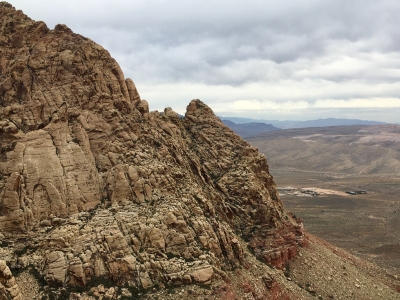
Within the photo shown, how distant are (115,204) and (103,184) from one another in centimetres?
283

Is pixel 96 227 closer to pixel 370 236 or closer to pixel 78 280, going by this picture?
pixel 78 280

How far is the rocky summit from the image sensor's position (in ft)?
124

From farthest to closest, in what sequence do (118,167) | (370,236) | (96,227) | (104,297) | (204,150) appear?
(370,236) → (204,150) → (118,167) → (96,227) → (104,297)

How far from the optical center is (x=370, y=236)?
112625 mm

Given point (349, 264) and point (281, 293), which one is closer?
point (281, 293)

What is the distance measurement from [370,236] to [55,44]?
320 feet

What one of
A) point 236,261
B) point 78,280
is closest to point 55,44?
point 78,280

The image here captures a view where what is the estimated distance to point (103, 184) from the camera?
43250mm

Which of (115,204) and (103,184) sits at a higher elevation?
(103,184)

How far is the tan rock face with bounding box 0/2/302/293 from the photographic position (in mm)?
38438

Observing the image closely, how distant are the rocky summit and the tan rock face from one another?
0.41 ft

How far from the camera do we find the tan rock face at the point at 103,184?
38438 millimetres

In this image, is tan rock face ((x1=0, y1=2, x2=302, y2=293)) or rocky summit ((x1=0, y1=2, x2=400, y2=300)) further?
tan rock face ((x1=0, y1=2, x2=302, y2=293))

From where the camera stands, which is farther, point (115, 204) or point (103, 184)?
point (103, 184)
